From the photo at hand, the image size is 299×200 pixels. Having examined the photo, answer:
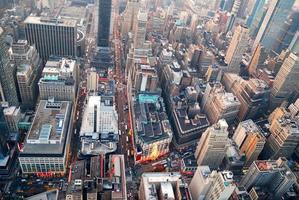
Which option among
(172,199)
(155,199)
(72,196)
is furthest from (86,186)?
(172,199)

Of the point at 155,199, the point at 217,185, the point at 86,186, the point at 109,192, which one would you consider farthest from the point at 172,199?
the point at 86,186

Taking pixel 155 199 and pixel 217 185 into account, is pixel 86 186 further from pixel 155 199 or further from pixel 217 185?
pixel 217 185

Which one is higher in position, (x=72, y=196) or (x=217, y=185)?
(x=217, y=185)

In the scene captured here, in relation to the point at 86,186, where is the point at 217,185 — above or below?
above

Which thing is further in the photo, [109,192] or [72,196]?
[109,192]

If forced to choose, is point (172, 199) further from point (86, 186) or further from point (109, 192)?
point (86, 186)

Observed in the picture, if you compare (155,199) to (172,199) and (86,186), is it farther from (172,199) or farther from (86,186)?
(86,186)

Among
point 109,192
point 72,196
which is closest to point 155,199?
point 109,192
